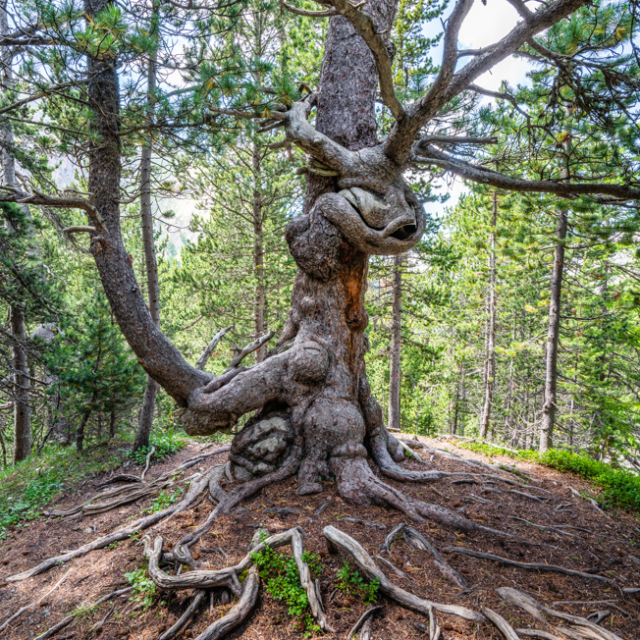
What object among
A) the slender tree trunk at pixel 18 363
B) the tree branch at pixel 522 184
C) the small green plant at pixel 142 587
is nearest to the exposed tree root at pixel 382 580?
the small green plant at pixel 142 587

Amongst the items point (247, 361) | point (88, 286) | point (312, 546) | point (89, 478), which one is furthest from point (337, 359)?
point (88, 286)

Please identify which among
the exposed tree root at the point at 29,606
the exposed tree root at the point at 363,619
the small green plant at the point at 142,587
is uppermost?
the exposed tree root at the point at 363,619

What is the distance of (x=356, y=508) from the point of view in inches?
134

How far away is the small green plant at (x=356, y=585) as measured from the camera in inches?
95.6

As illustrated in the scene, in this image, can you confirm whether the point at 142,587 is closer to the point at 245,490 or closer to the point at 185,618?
the point at 185,618

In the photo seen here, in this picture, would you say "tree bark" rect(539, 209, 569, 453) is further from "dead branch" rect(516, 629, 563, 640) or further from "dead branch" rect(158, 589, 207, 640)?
"dead branch" rect(158, 589, 207, 640)

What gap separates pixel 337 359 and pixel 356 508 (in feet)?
5.08

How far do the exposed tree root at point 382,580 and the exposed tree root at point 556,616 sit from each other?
0.34m

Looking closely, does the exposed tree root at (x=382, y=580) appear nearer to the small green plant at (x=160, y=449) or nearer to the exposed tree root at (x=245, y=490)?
the exposed tree root at (x=245, y=490)

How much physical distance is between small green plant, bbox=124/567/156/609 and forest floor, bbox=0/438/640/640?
37 mm

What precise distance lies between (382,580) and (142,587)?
6.31ft

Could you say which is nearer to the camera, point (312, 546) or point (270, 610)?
point (270, 610)

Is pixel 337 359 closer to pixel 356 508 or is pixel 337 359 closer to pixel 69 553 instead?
pixel 356 508

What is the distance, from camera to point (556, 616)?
229 cm
